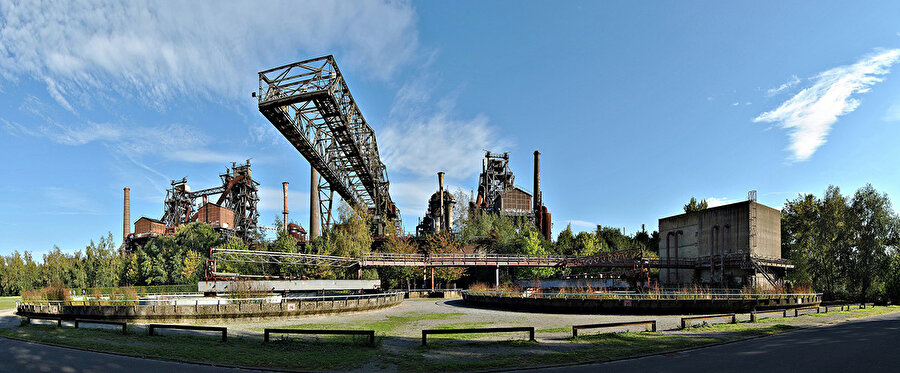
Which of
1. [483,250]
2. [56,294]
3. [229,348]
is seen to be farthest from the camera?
[483,250]

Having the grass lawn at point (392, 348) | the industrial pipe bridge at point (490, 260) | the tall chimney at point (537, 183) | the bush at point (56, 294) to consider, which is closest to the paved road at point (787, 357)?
the grass lawn at point (392, 348)

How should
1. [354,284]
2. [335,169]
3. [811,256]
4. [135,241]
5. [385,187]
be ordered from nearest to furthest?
1. [354,284]
2. [811,256]
3. [335,169]
4. [385,187]
5. [135,241]

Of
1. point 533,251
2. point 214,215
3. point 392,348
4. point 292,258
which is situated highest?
point 214,215

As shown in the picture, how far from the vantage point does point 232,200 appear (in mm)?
108750

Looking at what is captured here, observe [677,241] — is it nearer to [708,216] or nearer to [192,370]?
[708,216]

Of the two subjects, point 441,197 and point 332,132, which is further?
point 441,197

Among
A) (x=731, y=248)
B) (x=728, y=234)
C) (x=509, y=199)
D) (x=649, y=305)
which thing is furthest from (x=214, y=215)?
(x=649, y=305)

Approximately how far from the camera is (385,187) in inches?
2766

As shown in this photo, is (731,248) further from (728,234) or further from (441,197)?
(441,197)

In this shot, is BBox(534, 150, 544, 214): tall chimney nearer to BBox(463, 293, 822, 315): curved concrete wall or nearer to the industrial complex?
the industrial complex

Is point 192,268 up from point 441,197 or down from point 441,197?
down

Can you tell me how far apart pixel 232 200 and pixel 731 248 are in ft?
310

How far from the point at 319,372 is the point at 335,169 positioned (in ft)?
149

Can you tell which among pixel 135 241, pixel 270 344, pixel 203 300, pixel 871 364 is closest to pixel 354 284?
pixel 203 300
